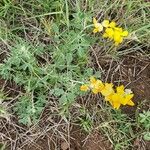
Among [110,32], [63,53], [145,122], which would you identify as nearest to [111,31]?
[110,32]

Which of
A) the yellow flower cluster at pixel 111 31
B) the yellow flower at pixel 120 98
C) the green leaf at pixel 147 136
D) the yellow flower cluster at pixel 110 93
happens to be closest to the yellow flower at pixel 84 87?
the yellow flower cluster at pixel 110 93

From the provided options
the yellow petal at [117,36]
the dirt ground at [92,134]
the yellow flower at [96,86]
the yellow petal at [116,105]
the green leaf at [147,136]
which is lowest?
the green leaf at [147,136]

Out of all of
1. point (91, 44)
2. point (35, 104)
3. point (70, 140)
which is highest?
point (91, 44)

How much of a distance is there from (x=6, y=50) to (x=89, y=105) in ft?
1.57

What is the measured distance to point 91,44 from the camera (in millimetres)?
2244

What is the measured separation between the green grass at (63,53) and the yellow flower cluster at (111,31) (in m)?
0.04

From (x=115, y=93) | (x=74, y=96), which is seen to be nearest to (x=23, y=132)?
(x=74, y=96)

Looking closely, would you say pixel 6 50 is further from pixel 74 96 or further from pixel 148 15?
pixel 148 15

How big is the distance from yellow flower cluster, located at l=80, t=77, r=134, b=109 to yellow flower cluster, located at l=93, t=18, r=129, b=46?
8.2 inches

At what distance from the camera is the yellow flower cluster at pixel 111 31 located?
2064 millimetres

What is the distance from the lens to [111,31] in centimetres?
207

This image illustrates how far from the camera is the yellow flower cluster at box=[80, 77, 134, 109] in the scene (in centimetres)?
204

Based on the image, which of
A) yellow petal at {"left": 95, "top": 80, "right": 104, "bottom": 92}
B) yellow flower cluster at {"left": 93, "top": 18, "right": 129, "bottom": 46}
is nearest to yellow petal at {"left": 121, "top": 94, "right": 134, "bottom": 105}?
yellow petal at {"left": 95, "top": 80, "right": 104, "bottom": 92}

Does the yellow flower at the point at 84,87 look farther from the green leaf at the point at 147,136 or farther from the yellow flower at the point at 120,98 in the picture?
Answer: the green leaf at the point at 147,136
